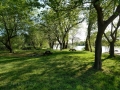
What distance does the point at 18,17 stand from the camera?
62.5ft

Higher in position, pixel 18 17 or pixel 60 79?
pixel 18 17

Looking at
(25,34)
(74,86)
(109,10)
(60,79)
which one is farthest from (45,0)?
(25,34)

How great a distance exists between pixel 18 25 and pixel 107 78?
17.2 m

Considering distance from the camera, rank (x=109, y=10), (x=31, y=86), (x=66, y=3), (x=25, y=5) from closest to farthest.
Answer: (x=31, y=86) < (x=25, y=5) < (x=66, y=3) < (x=109, y=10)

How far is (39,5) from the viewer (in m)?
6.77

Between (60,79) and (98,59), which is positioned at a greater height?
(98,59)

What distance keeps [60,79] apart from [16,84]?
1913 mm

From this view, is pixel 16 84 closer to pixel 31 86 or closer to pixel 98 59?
pixel 31 86

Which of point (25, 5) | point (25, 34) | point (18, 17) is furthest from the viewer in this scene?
point (25, 34)

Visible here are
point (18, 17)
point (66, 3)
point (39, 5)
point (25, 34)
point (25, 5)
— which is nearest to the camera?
point (39, 5)

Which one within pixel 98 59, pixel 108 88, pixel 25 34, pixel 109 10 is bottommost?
pixel 108 88

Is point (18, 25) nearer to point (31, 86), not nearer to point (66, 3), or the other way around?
point (66, 3)

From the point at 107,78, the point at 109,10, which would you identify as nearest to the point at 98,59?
the point at 107,78

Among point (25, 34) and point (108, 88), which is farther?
point (25, 34)
